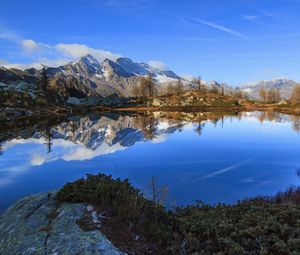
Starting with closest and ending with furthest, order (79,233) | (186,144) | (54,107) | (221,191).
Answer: (79,233) → (221,191) → (186,144) → (54,107)

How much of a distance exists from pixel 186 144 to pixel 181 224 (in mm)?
39636

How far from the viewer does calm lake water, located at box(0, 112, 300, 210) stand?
1046 inches

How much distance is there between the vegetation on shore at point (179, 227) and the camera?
9.84 metres

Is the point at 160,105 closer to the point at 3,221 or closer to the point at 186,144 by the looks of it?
the point at 186,144

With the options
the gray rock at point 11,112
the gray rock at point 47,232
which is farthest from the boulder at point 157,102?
the gray rock at point 47,232

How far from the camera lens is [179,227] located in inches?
464

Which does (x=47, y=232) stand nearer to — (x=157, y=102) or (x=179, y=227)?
(x=179, y=227)

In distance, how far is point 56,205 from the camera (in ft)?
39.6

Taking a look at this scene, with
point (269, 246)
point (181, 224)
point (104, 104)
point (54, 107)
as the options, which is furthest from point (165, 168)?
point (104, 104)

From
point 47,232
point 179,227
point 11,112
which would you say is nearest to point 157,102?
point 11,112

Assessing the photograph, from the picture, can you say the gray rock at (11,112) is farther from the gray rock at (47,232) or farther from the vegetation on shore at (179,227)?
the vegetation on shore at (179,227)

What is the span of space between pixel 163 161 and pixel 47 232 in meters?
27.4

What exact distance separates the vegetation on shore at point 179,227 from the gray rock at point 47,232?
0.49m

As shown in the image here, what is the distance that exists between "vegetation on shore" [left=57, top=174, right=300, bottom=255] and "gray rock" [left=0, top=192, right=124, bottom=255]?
49 cm
